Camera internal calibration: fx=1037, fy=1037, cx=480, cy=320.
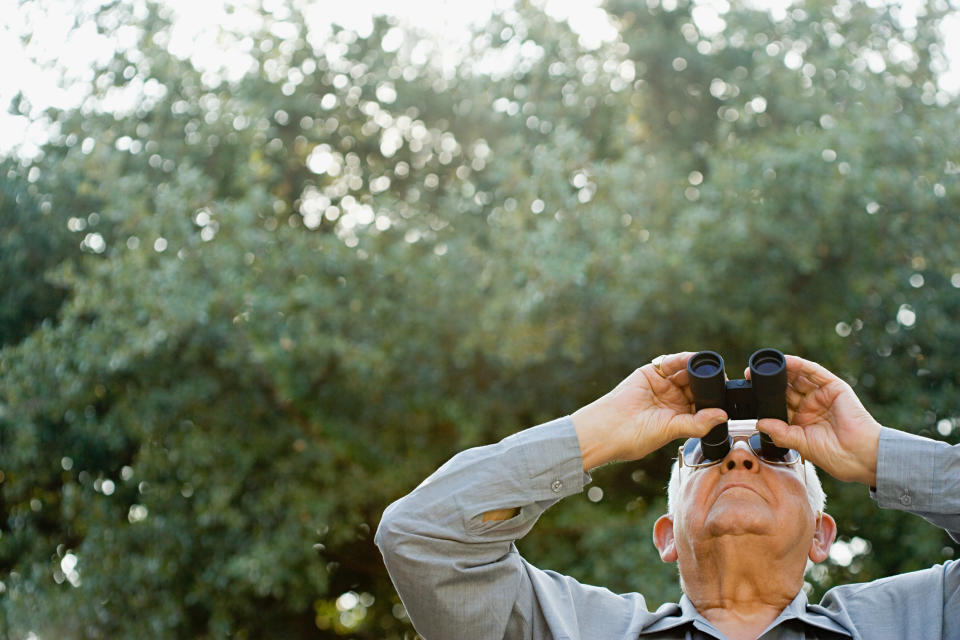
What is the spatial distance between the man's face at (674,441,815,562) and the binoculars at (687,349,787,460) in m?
0.09

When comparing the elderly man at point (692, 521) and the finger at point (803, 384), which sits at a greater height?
the finger at point (803, 384)

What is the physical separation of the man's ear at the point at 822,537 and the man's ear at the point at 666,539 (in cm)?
28

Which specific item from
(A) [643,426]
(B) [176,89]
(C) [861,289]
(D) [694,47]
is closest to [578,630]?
(A) [643,426]

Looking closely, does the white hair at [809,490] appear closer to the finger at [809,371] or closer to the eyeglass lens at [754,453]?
the eyeglass lens at [754,453]

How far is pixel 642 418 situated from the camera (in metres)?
2.00

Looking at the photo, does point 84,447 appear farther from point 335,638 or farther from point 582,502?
point 582,502

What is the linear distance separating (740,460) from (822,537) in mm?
297

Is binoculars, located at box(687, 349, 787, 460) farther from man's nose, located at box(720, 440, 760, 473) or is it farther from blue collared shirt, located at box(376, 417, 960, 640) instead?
blue collared shirt, located at box(376, 417, 960, 640)

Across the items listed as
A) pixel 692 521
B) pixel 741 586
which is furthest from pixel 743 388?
pixel 741 586

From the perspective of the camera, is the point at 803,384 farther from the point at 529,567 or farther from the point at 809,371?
the point at 529,567

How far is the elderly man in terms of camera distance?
191cm

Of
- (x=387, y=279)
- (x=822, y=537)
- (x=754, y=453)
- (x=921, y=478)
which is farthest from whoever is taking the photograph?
(x=387, y=279)

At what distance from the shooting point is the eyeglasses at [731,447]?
2096mm

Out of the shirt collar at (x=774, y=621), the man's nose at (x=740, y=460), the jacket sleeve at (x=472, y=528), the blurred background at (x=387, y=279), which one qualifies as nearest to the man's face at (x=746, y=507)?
the man's nose at (x=740, y=460)
